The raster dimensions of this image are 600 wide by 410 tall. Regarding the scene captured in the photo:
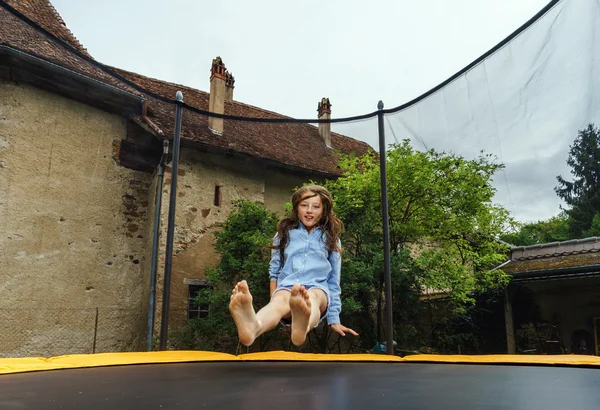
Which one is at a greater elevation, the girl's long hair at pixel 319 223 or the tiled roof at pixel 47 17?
the tiled roof at pixel 47 17

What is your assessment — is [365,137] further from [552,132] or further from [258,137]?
[258,137]

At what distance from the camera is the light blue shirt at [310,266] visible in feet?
6.10

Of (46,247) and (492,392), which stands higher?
(46,247)

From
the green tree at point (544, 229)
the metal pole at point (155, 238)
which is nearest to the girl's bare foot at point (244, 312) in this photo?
the green tree at point (544, 229)

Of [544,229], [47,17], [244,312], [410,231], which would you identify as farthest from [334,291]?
[47,17]

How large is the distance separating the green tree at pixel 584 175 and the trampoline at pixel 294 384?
0.69m

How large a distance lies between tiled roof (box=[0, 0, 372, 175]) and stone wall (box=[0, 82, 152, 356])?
45cm

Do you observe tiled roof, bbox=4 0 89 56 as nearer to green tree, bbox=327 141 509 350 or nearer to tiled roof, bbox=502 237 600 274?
green tree, bbox=327 141 509 350

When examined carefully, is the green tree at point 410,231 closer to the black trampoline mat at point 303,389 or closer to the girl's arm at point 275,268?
the girl's arm at point 275,268

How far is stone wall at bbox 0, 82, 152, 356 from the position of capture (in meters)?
4.57

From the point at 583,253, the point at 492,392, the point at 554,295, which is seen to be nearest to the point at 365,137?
the point at 492,392

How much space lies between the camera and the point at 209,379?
1448 mm

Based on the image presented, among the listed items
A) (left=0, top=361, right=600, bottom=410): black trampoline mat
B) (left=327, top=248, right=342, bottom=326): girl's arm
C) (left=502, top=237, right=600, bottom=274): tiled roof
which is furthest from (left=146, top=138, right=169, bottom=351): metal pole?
(left=502, top=237, right=600, bottom=274): tiled roof

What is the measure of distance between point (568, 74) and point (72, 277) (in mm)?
4923
